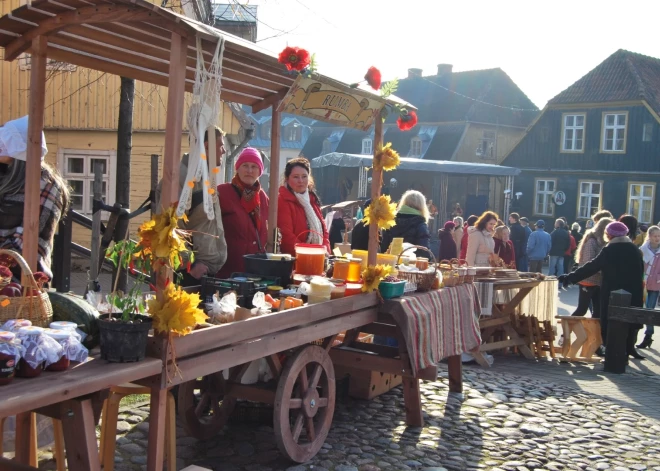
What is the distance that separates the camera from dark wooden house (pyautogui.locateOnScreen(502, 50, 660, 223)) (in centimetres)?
3020

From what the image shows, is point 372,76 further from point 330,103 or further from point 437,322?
point 437,322

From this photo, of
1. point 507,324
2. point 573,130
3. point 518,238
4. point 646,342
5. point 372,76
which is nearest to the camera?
point 372,76

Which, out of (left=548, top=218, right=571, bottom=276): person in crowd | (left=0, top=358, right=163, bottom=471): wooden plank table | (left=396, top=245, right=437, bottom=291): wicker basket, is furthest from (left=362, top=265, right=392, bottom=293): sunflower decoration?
(left=548, top=218, right=571, bottom=276): person in crowd

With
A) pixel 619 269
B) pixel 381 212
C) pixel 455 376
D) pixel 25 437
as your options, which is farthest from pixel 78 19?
pixel 619 269

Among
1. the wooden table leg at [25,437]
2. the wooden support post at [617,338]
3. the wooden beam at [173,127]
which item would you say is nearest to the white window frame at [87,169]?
the wooden support post at [617,338]

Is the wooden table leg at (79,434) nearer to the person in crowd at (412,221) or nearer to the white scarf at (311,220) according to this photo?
the white scarf at (311,220)

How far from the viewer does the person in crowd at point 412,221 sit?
7.76 meters

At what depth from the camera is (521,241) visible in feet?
55.4

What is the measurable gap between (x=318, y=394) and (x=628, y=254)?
568 centimetres

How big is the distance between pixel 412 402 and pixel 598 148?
29.1m

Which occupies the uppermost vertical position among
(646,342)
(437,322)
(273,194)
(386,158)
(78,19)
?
(78,19)

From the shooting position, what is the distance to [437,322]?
5.77 meters

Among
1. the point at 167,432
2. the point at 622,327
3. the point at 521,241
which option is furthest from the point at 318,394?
Result: the point at 521,241

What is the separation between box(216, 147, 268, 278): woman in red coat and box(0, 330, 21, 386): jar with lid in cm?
272
